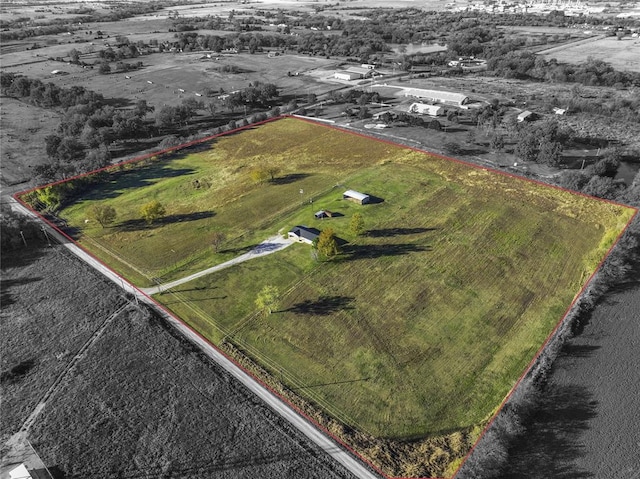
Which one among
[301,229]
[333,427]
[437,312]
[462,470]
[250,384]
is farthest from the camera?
[301,229]

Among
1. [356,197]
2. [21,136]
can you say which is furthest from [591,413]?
[21,136]

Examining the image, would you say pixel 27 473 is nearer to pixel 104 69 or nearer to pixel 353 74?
pixel 353 74

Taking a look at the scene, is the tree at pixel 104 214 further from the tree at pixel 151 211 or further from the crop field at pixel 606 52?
the crop field at pixel 606 52

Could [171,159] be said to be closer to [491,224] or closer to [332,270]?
[332,270]

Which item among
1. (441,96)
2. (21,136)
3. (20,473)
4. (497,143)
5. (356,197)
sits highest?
(441,96)

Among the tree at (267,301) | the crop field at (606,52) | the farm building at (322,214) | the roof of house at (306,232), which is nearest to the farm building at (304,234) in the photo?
the roof of house at (306,232)

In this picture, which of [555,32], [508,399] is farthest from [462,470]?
[555,32]
